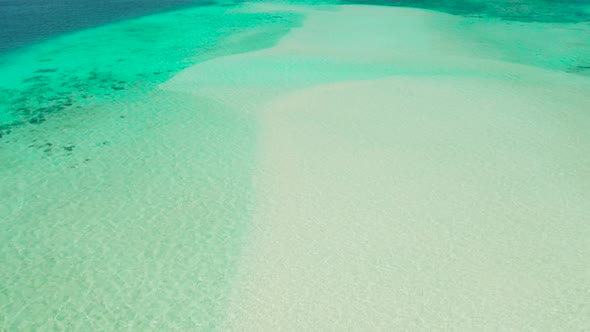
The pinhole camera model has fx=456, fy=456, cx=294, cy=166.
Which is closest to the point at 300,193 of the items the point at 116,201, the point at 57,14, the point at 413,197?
the point at 413,197

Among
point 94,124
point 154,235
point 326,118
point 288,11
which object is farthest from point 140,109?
point 288,11

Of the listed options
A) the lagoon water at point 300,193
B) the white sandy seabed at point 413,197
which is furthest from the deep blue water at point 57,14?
the white sandy seabed at point 413,197

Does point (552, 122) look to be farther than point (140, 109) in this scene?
No

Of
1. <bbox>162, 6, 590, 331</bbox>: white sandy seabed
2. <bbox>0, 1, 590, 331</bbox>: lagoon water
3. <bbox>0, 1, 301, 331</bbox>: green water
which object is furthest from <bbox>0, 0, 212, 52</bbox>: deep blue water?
<bbox>162, 6, 590, 331</bbox>: white sandy seabed

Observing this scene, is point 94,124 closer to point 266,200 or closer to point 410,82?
point 266,200

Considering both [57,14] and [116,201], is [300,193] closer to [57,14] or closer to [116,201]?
[116,201]

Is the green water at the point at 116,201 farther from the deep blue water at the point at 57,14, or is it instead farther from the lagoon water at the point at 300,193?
the deep blue water at the point at 57,14

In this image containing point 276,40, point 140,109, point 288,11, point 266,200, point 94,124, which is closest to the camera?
point 266,200
